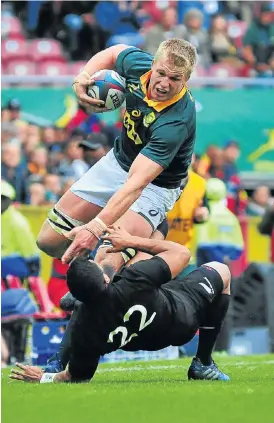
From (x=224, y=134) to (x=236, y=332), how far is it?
5.11 meters

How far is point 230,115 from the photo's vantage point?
61.7 feet

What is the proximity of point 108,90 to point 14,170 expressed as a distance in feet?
24.8

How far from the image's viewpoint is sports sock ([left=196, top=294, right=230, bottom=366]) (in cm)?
845

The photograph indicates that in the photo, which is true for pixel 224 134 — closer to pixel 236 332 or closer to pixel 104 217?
pixel 236 332

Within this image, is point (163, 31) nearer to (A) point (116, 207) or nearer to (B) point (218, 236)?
(B) point (218, 236)

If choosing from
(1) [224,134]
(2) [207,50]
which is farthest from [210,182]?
(2) [207,50]

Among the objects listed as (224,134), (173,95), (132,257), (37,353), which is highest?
(173,95)

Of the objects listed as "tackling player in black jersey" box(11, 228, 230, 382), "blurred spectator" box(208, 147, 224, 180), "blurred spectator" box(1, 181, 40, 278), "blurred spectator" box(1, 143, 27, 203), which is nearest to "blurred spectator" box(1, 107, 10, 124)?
"blurred spectator" box(1, 143, 27, 203)

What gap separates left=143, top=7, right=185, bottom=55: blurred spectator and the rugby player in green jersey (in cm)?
1104

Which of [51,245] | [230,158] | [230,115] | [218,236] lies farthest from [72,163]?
[51,245]

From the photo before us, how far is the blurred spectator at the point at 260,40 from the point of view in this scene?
2145 centimetres

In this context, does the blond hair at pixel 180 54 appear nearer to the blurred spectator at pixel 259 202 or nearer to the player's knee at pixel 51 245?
the player's knee at pixel 51 245

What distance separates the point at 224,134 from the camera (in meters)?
Answer: 18.8

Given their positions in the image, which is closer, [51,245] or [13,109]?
[51,245]
